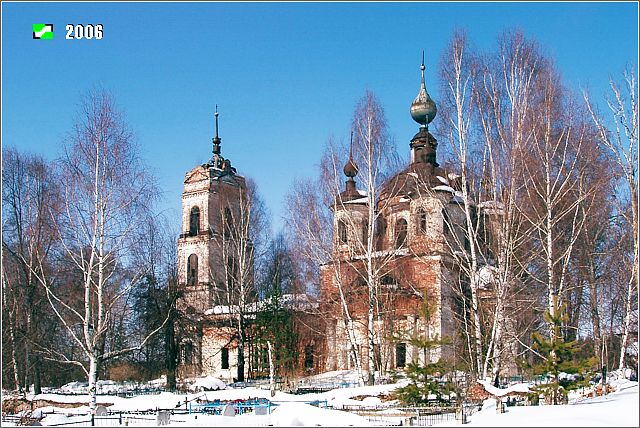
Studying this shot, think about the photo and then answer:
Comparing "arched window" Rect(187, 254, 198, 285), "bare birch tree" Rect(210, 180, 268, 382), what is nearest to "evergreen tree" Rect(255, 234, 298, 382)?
"bare birch tree" Rect(210, 180, 268, 382)

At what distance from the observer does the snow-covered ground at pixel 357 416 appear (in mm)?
15359

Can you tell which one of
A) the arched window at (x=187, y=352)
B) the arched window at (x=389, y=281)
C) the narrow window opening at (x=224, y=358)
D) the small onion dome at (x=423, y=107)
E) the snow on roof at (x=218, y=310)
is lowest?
the narrow window opening at (x=224, y=358)

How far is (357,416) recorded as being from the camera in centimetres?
1878

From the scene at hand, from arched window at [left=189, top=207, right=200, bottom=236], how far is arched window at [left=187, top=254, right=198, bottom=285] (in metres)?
1.56

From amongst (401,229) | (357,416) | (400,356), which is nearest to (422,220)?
(401,229)

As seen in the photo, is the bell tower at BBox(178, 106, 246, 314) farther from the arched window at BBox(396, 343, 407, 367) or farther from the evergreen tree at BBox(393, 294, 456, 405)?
the evergreen tree at BBox(393, 294, 456, 405)

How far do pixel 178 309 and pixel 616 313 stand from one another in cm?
2259

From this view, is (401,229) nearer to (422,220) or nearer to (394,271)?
(422,220)

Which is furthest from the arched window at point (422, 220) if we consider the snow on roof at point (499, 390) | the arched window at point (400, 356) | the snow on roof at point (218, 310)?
the snow on roof at point (499, 390)

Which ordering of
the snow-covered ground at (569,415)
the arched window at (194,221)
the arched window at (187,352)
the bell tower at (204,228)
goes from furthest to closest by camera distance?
the arched window at (194,221)
the bell tower at (204,228)
the arched window at (187,352)
the snow-covered ground at (569,415)

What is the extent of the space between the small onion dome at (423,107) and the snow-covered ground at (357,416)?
22.3m

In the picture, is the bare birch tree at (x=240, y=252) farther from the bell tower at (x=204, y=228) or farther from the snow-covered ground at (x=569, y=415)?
the snow-covered ground at (x=569, y=415)

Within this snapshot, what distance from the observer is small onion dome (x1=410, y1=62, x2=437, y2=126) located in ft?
148

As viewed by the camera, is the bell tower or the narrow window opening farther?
the bell tower
